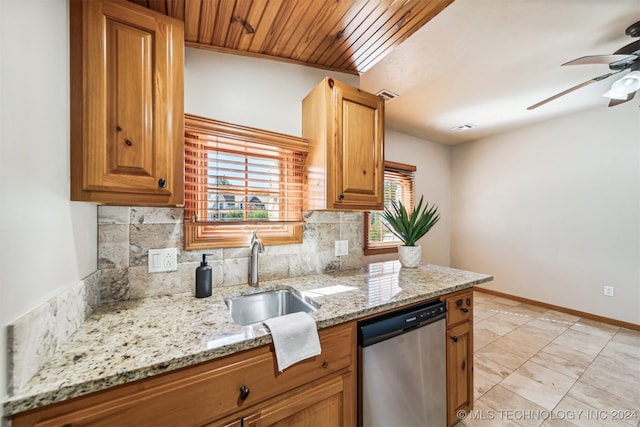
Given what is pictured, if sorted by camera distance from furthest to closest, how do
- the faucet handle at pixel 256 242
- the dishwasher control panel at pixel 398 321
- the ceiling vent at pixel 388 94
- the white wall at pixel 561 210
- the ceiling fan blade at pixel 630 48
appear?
the white wall at pixel 561 210 → the ceiling vent at pixel 388 94 → the ceiling fan blade at pixel 630 48 → the faucet handle at pixel 256 242 → the dishwasher control panel at pixel 398 321

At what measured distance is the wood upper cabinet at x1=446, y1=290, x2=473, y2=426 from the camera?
142 cm

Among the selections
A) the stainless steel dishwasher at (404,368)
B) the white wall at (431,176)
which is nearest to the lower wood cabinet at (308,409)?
the stainless steel dishwasher at (404,368)

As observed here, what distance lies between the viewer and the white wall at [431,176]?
3.65m

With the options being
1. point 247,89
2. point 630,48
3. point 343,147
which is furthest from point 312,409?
point 630,48

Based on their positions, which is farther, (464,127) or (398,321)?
(464,127)

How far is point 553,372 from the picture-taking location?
2.05m

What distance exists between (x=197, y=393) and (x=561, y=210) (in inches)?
172

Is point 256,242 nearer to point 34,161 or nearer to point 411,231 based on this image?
point 34,161

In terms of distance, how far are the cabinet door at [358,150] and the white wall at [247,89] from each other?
0.38 m

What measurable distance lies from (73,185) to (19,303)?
1.45 feet

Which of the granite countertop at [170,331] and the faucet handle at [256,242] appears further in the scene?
the faucet handle at [256,242]

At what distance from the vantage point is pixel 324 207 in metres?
1.49

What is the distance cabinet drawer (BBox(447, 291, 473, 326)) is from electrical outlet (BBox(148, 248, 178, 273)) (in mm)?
→ 1561

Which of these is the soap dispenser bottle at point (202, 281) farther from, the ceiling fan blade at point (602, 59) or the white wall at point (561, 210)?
the white wall at point (561, 210)
